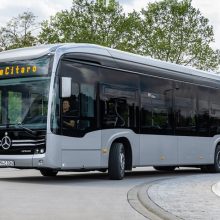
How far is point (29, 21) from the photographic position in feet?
179

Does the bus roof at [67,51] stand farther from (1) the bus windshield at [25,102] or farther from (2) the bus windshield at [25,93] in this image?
(1) the bus windshield at [25,102]

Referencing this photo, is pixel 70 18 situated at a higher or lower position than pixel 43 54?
higher

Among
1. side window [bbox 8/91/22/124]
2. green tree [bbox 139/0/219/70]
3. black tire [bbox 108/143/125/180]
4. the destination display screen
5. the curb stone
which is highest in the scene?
green tree [bbox 139/0/219/70]

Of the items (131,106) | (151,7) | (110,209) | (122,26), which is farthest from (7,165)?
(151,7)

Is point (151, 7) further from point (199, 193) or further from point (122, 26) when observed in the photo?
point (199, 193)

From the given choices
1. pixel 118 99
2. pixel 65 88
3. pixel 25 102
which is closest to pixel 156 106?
pixel 118 99

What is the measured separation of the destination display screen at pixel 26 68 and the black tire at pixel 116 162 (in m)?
2.94

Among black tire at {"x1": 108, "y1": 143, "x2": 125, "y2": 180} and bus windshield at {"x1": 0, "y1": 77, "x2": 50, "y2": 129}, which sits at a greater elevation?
bus windshield at {"x1": 0, "y1": 77, "x2": 50, "y2": 129}

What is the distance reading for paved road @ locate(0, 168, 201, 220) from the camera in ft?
30.7

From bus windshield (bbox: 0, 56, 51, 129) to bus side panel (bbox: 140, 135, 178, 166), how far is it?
391cm

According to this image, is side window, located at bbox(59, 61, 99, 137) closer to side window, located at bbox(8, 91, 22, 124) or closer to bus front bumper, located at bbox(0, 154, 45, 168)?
bus front bumper, located at bbox(0, 154, 45, 168)

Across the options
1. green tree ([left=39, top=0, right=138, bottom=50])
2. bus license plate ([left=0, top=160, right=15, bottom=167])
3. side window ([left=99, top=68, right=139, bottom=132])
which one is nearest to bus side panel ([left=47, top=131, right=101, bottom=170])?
side window ([left=99, top=68, right=139, bottom=132])

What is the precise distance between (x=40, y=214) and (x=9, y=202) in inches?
65.1

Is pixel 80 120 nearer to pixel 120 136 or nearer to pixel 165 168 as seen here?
pixel 120 136
